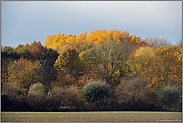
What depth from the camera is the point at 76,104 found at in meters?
27.6

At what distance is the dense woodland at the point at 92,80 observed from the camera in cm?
2697

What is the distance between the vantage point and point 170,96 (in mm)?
27859

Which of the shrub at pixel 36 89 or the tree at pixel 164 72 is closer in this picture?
the shrub at pixel 36 89

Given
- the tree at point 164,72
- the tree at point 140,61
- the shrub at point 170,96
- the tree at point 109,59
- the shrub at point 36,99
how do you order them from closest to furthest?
the shrub at point 36,99, the shrub at point 170,96, the tree at point 164,72, the tree at point 140,61, the tree at point 109,59

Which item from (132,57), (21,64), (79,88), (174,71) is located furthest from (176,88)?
(21,64)

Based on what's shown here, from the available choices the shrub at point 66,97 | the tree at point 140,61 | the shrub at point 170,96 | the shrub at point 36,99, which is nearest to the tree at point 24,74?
the shrub at point 36,99

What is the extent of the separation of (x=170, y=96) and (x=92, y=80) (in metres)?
10.6

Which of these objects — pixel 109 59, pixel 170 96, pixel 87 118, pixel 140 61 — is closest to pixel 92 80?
pixel 109 59

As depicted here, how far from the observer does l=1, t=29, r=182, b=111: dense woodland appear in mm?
26969

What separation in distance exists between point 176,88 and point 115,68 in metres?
9.90

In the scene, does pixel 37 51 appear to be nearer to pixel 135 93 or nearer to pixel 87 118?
pixel 135 93

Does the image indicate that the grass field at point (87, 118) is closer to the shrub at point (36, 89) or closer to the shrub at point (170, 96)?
the shrub at point (36, 89)

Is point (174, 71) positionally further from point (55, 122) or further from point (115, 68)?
point (55, 122)

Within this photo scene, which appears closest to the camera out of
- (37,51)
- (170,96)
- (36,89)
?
(36,89)
